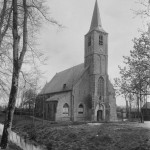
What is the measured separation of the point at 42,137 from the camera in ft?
61.4

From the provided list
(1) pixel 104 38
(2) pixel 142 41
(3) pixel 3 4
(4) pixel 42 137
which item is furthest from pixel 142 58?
(1) pixel 104 38

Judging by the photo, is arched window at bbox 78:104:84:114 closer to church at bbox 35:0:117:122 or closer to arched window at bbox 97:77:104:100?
church at bbox 35:0:117:122

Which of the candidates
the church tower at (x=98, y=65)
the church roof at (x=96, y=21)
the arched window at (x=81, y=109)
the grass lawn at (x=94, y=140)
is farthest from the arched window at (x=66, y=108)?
the church roof at (x=96, y=21)

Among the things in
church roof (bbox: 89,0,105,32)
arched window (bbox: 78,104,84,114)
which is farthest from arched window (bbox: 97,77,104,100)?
church roof (bbox: 89,0,105,32)

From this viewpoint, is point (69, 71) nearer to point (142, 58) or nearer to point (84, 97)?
point (84, 97)

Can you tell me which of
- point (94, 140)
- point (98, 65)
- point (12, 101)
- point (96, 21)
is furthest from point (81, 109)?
point (12, 101)

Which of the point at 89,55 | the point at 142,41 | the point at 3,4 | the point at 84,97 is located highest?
the point at 89,55

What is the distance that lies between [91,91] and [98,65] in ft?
16.3

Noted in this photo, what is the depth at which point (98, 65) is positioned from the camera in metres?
37.3

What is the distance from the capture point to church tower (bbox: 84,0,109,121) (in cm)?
3631

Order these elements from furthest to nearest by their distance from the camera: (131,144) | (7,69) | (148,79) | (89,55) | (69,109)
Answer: (89,55), (69,109), (7,69), (131,144), (148,79)

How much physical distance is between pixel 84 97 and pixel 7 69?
75.9 ft

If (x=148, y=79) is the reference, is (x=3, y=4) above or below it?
above

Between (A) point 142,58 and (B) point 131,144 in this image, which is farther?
(B) point 131,144
